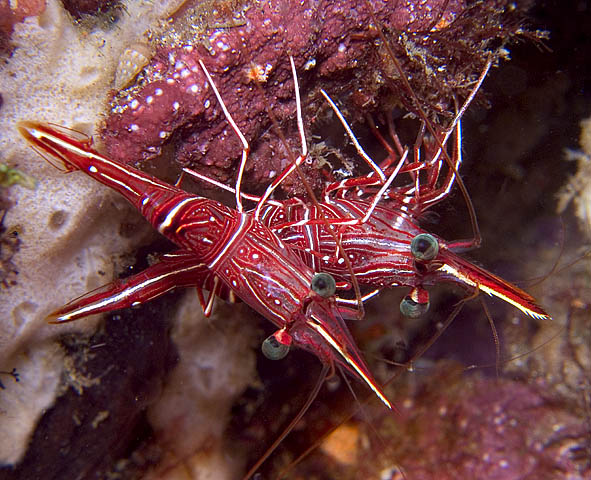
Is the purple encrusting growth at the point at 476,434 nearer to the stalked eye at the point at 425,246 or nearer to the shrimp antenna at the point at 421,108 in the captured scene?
the shrimp antenna at the point at 421,108

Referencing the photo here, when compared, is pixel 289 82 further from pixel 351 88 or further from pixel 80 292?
pixel 80 292

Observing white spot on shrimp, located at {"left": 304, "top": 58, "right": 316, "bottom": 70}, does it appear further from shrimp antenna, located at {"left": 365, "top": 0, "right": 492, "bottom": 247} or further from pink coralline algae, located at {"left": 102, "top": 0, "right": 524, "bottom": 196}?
shrimp antenna, located at {"left": 365, "top": 0, "right": 492, "bottom": 247}

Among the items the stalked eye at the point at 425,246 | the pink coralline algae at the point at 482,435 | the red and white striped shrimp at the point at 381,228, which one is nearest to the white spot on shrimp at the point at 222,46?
the red and white striped shrimp at the point at 381,228

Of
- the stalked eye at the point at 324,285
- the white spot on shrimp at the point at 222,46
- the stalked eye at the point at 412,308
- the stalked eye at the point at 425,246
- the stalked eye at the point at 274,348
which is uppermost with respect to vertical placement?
the white spot on shrimp at the point at 222,46

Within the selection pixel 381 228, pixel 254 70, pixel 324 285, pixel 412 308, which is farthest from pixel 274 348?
pixel 254 70

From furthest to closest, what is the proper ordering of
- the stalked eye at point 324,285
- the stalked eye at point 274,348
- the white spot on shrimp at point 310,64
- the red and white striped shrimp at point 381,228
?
the red and white striped shrimp at point 381,228 < the stalked eye at point 274,348 < the white spot on shrimp at point 310,64 < the stalked eye at point 324,285
